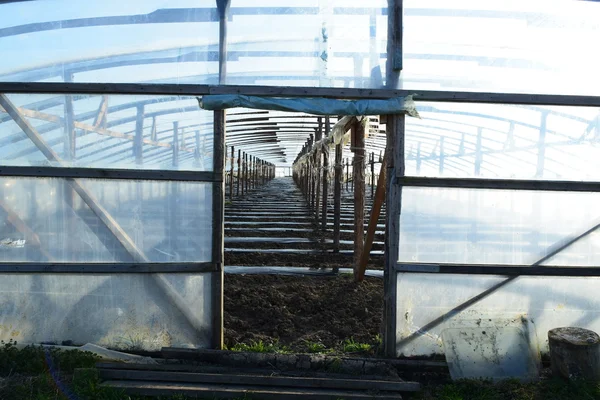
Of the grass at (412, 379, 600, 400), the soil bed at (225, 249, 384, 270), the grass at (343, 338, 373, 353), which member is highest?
the soil bed at (225, 249, 384, 270)

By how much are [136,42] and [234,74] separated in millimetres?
1021

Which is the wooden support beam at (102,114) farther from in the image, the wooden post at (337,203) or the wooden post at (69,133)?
the wooden post at (337,203)

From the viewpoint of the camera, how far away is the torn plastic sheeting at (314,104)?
494 centimetres

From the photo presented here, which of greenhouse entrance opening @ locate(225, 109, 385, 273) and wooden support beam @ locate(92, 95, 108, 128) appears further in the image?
greenhouse entrance opening @ locate(225, 109, 385, 273)

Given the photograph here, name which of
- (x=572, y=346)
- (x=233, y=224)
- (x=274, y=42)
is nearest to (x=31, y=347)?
(x=274, y=42)

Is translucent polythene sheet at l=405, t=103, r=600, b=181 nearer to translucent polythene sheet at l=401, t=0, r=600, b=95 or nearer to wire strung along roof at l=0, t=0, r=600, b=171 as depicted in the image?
wire strung along roof at l=0, t=0, r=600, b=171

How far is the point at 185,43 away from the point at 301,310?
3.74 m

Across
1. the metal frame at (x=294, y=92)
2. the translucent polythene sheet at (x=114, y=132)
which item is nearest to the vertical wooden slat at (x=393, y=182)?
the metal frame at (x=294, y=92)

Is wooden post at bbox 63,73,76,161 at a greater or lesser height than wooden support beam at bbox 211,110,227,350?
greater

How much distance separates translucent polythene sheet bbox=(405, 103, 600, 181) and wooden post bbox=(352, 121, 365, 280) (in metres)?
3.34

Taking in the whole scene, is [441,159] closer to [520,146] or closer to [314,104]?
[520,146]

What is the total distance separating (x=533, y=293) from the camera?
5.19m

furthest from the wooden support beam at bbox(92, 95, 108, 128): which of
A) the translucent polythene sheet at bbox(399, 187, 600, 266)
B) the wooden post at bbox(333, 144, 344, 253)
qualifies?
the wooden post at bbox(333, 144, 344, 253)

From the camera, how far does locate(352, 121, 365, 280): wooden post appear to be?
846cm
